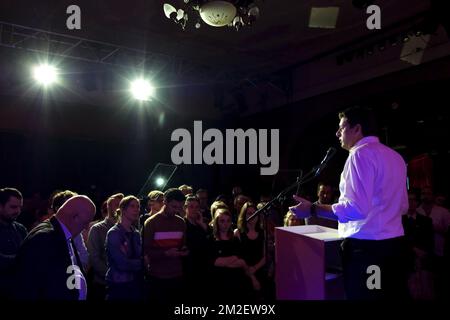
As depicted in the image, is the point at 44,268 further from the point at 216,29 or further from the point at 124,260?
the point at 216,29

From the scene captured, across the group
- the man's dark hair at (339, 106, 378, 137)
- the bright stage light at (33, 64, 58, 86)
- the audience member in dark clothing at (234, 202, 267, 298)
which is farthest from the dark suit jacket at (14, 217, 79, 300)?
the bright stage light at (33, 64, 58, 86)

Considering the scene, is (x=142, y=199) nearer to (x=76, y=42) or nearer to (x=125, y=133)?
(x=76, y=42)

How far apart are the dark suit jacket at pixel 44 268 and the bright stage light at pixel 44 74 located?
21.1ft

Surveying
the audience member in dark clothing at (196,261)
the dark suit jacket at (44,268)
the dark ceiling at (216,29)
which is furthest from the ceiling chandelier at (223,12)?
the dark suit jacket at (44,268)

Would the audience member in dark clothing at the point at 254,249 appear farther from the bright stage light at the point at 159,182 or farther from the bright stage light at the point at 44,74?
the bright stage light at the point at 44,74

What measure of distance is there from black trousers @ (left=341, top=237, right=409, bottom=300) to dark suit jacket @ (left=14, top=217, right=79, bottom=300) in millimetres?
1340

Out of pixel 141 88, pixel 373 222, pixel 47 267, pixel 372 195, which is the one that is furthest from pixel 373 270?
pixel 141 88

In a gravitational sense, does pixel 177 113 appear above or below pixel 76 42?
below

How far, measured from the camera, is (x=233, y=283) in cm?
332

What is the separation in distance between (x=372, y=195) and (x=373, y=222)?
12 centimetres

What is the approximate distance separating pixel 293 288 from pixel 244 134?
7.95 m

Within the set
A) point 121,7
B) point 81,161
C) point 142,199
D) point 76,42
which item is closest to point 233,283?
point 142,199

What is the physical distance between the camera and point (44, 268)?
1.74 meters

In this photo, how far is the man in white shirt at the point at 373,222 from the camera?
62.6 inches
